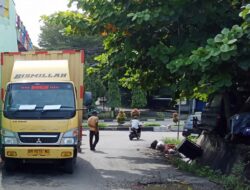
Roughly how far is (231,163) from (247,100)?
2.28 meters

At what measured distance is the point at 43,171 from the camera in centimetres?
1231

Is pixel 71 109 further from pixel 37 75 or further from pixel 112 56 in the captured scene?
pixel 112 56

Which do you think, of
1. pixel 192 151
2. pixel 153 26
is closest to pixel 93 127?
pixel 192 151

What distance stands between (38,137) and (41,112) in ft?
1.91

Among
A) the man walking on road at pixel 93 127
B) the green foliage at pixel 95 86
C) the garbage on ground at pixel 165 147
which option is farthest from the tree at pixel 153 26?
the green foliage at pixel 95 86

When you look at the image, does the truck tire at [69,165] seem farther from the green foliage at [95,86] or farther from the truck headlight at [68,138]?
the green foliage at [95,86]

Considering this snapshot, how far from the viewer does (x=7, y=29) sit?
1513 cm

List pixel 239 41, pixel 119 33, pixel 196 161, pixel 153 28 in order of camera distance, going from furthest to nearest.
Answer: pixel 196 161
pixel 119 33
pixel 153 28
pixel 239 41

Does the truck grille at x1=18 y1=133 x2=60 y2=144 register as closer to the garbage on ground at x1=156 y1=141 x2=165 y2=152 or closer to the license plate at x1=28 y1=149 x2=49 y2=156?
the license plate at x1=28 y1=149 x2=49 y2=156

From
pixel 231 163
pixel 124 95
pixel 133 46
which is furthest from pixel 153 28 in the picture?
pixel 124 95

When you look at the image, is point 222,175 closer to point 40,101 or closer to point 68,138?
point 68,138

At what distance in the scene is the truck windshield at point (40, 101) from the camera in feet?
37.1

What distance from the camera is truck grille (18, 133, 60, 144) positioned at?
11211 mm

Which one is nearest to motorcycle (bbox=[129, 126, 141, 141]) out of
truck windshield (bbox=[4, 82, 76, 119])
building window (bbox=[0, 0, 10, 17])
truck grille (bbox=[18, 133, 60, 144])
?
building window (bbox=[0, 0, 10, 17])
